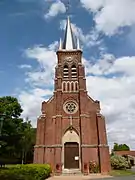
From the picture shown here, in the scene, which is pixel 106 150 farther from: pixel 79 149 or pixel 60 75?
pixel 60 75

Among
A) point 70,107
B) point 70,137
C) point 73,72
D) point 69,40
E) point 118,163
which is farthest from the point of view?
point 69,40

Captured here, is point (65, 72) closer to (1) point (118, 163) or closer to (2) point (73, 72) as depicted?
(2) point (73, 72)

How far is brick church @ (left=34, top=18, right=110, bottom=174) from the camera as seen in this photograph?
98.2 feet

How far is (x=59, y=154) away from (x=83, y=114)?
665 cm

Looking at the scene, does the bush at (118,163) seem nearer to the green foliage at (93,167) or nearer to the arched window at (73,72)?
the green foliage at (93,167)

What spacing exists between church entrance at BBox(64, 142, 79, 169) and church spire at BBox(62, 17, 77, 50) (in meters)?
17.0

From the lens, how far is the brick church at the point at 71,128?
29.9 m

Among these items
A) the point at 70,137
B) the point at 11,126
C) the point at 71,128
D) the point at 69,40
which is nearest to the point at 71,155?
the point at 70,137

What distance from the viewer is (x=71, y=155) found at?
30578mm

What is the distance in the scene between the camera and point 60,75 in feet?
116

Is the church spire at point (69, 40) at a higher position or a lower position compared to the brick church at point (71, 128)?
higher

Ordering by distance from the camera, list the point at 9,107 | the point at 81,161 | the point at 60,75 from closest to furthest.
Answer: the point at 81,161, the point at 60,75, the point at 9,107

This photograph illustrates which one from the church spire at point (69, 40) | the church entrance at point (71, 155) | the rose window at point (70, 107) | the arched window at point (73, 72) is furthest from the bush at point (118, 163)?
the church spire at point (69, 40)

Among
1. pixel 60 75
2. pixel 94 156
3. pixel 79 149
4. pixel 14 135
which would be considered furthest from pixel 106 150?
pixel 14 135
